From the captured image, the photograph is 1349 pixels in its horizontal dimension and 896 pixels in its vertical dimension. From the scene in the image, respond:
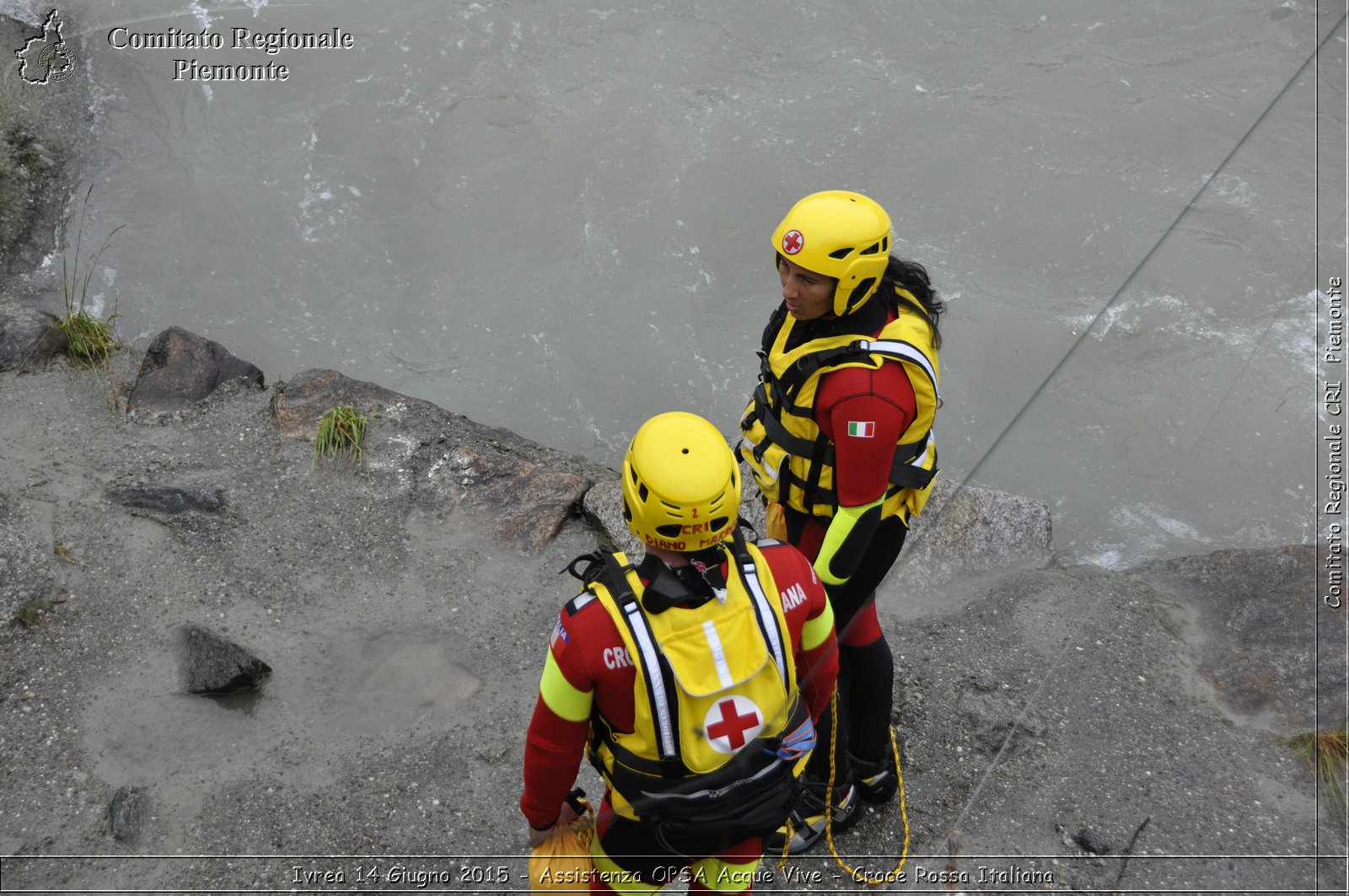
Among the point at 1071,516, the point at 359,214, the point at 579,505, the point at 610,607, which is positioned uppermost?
the point at 610,607

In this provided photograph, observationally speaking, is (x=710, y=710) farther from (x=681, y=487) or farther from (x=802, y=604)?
(x=681, y=487)

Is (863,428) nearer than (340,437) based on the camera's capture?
Yes

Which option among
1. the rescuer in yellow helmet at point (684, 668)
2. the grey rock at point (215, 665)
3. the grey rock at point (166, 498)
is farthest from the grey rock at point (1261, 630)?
the grey rock at point (166, 498)

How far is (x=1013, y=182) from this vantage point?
8.68 metres

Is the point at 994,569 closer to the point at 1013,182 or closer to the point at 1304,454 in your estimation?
the point at 1304,454

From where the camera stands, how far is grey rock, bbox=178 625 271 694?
443 cm

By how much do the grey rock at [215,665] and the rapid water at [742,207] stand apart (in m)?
3.27

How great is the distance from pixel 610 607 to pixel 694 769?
1.46 ft

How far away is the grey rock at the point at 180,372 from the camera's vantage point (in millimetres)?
6070

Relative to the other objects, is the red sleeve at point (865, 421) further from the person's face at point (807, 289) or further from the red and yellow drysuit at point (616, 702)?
the red and yellow drysuit at point (616, 702)

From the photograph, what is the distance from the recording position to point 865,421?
2.93m

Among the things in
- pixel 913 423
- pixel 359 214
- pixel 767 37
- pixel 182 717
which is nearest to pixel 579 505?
pixel 182 717

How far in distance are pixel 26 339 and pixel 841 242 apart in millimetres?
5579

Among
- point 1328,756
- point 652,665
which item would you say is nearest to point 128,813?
point 652,665
